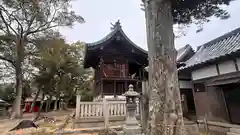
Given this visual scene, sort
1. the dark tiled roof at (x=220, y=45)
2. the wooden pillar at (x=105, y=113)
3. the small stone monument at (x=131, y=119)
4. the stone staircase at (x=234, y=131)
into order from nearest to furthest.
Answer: the stone staircase at (x=234, y=131), the small stone monument at (x=131, y=119), the dark tiled roof at (x=220, y=45), the wooden pillar at (x=105, y=113)

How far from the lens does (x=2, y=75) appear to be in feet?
60.2

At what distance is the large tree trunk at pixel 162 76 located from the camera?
2.84 m

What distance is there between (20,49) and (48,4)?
5503mm

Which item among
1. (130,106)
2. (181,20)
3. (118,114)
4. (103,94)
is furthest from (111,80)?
(181,20)

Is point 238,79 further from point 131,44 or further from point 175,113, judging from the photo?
point 131,44

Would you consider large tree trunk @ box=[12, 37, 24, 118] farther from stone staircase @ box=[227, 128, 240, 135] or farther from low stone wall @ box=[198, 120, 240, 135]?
stone staircase @ box=[227, 128, 240, 135]

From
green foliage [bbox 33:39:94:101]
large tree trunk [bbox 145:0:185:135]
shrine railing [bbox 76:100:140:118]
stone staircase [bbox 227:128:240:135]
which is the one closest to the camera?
large tree trunk [bbox 145:0:185:135]

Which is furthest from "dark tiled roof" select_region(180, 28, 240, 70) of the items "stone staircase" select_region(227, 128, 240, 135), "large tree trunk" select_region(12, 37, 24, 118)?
"large tree trunk" select_region(12, 37, 24, 118)

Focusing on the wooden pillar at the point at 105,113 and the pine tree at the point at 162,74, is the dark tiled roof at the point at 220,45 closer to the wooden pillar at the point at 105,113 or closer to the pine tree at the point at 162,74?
the pine tree at the point at 162,74

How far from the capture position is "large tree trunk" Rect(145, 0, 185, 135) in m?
2.84

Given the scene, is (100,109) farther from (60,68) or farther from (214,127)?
(60,68)

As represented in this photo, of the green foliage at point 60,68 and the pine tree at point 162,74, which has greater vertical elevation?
the green foliage at point 60,68

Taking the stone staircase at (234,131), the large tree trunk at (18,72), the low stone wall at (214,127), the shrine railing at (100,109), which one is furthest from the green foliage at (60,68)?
the stone staircase at (234,131)

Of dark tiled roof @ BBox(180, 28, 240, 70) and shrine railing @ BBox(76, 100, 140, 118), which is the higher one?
dark tiled roof @ BBox(180, 28, 240, 70)
